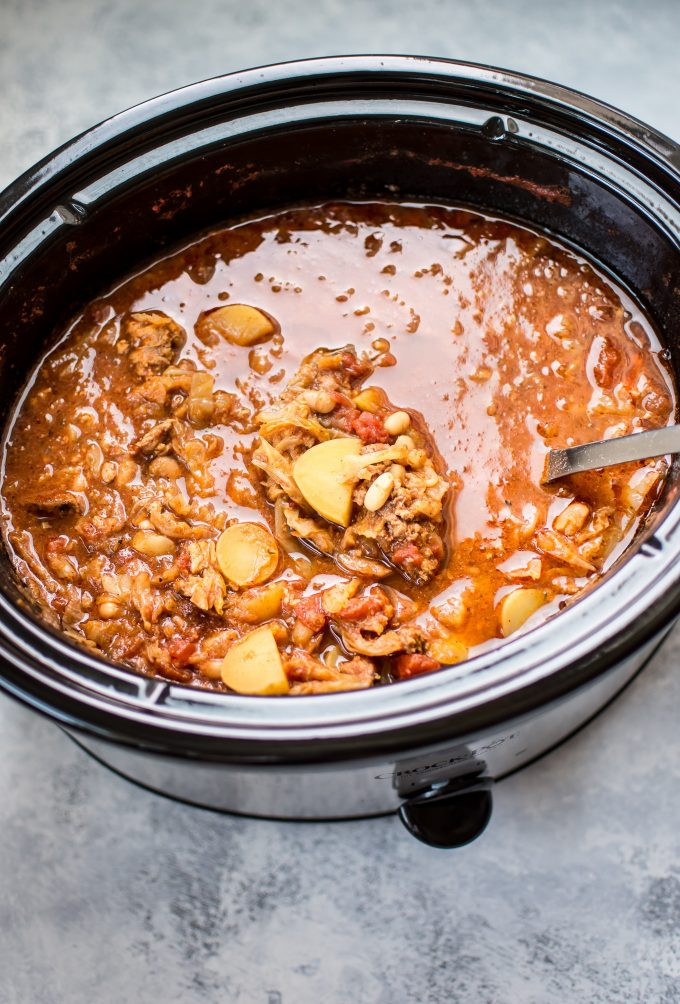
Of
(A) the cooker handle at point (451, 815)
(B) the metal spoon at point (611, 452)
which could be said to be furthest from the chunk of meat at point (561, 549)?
(A) the cooker handle at point (451, 815)

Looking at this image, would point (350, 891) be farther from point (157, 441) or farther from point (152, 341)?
point (152, 341)

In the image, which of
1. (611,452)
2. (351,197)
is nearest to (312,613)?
(611,452)

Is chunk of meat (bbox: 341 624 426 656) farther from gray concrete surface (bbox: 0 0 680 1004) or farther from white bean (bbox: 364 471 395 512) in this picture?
gray concrete surface (bbox: 0 0 680 1004)

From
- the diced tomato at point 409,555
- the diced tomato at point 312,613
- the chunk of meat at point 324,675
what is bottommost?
the chunk of meat at point 324,675

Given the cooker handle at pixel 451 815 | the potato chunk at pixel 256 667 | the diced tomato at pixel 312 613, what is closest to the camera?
the potato chunk at pixel 256 667

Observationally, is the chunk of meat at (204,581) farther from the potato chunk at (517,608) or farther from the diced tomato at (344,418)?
the potato chunk at (517,608)

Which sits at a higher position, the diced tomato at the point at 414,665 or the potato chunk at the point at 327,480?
the potato chunk at the point at 327,480
